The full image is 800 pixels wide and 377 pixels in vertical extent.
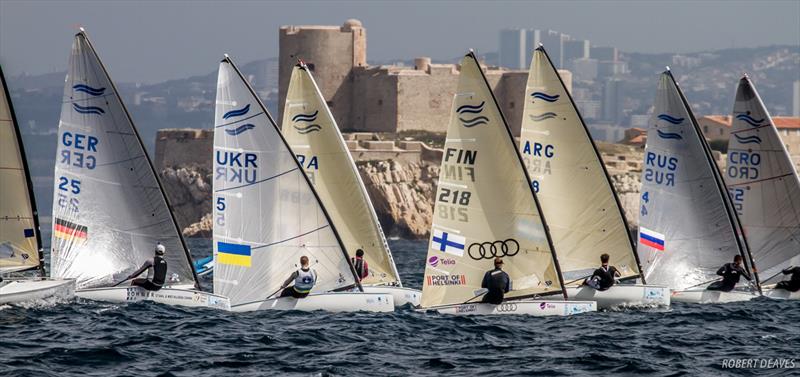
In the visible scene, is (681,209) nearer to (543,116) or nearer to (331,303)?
(543,116)

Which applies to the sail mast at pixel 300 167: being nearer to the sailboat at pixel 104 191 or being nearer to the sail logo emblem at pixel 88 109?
the sailboat at pixel 104 191

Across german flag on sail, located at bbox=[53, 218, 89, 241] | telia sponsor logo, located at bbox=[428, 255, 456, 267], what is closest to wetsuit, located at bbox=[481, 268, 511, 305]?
telia sponsor logo, located at bbox=[428, 255, 456, 267]

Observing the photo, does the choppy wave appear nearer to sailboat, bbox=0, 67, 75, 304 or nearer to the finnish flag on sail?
sailboat, bbox=0, 67, 75, 304

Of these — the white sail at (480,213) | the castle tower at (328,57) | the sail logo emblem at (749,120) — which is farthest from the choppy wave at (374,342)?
the castle tower at (328,57)

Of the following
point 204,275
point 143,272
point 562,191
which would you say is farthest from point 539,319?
point 204,275

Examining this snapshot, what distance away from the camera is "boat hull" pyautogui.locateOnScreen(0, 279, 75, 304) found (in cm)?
2125

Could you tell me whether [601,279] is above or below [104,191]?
below

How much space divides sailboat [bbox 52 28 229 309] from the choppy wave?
2.77 ft

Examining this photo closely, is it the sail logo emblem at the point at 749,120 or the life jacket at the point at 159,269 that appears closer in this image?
the life jacket at the point at 159,269

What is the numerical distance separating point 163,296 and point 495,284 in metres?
4.99

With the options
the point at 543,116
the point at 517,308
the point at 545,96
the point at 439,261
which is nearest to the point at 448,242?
the point at 439,261

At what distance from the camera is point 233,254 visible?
21531mm

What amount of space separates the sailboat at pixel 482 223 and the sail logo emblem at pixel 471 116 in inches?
0.5

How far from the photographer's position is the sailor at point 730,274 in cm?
2452
